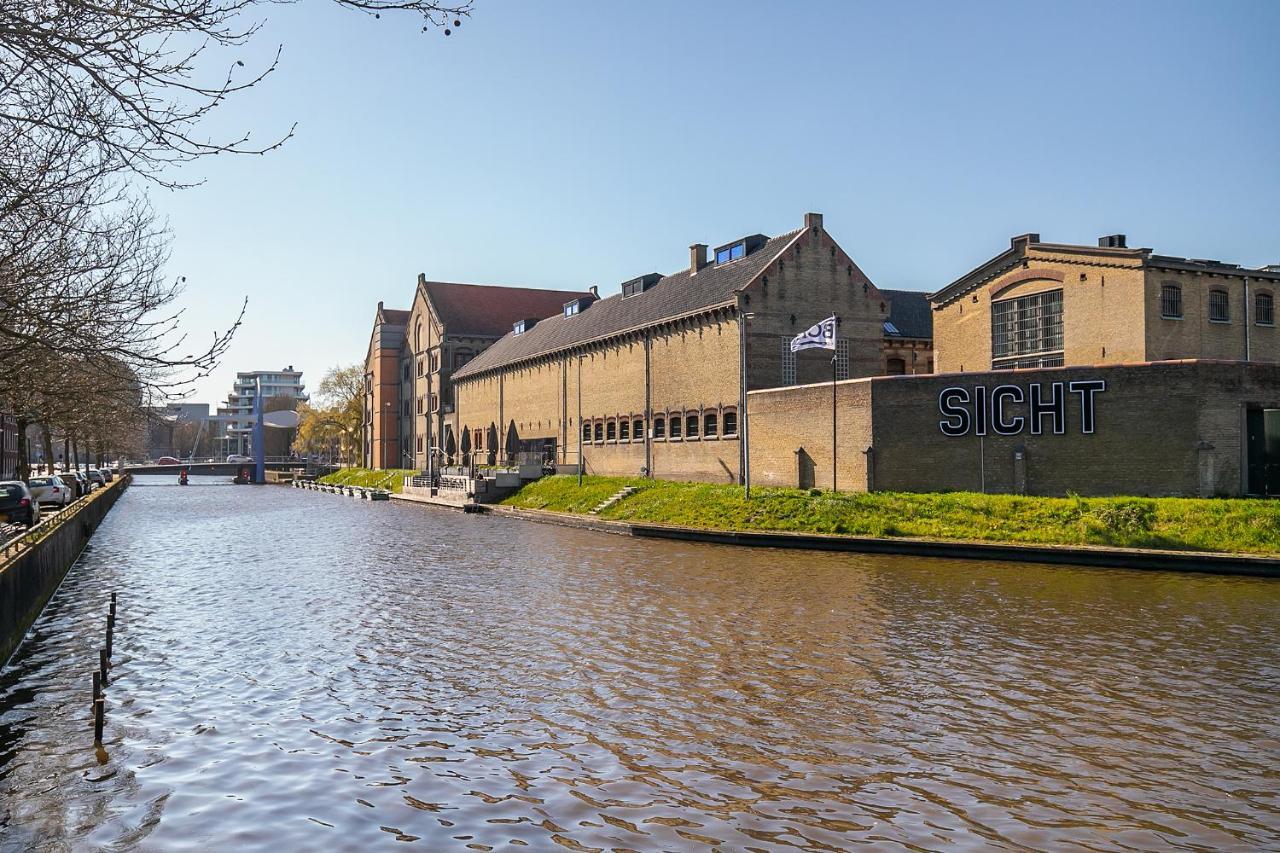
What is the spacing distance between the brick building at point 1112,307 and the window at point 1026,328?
0.13ft

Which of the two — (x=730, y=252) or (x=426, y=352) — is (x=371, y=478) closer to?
(x=426, y=352)

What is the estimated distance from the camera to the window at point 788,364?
141 feet

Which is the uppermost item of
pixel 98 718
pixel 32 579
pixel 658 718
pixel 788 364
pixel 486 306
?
pixel 486 306

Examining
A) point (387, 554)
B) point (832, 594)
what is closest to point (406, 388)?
point (387, 554)

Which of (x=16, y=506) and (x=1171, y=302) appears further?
(x=1171, y=302)

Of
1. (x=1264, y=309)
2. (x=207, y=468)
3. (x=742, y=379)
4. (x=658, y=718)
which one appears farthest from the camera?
(x=207, y=468)

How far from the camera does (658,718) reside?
36.9 feet

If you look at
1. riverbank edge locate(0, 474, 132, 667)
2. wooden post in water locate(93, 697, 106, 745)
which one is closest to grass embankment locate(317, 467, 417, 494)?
riverbank edge locate(0, 474, 132, 667)

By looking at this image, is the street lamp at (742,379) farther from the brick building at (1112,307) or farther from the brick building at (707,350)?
the brick building at (1112,307)

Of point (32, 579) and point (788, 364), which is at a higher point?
point (788, 364)

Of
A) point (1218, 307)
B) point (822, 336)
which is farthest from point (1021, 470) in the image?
point (1218, 307)

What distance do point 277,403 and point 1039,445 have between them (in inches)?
6887

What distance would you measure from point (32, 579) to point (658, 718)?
537 inches

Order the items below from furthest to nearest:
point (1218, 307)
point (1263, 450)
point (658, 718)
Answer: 1. point (1218, 307)
2. point (1263, 450)
3. point (658, 718)
